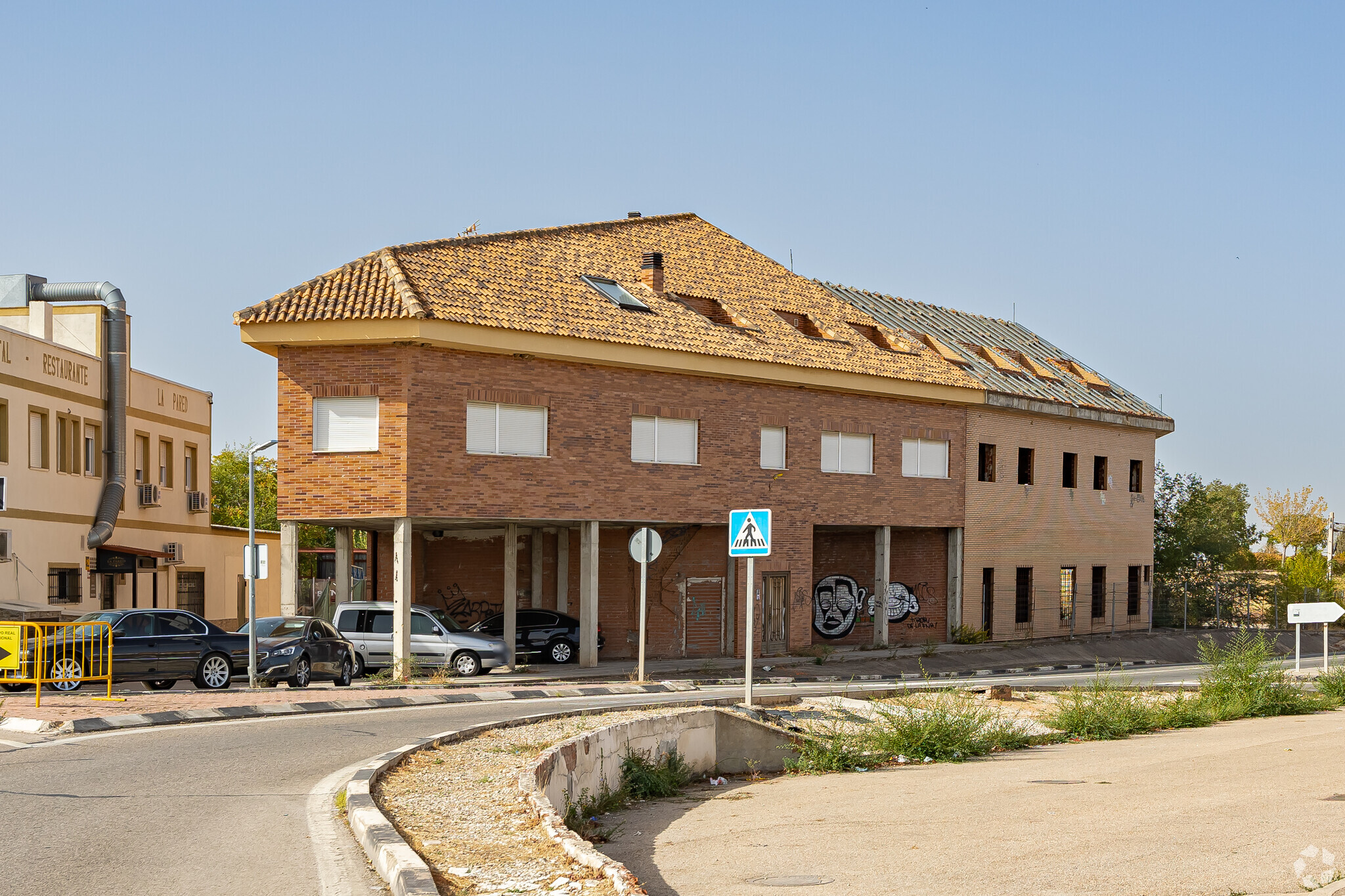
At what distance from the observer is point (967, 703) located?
58.7 feet

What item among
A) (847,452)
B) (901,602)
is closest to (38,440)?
(847,452)

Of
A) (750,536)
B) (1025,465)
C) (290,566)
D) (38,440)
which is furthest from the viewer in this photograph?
(1025,465)

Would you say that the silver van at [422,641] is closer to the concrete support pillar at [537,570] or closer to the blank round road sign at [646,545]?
the blank round road sign at [646,545]

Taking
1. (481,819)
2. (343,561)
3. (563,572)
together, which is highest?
(343,561)

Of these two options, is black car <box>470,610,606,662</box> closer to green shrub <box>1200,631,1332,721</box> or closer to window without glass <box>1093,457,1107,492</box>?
green shrub <box>1200,631,1332,721</box>

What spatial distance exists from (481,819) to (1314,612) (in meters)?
20.7

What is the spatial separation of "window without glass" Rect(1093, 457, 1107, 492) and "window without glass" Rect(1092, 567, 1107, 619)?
2739mm

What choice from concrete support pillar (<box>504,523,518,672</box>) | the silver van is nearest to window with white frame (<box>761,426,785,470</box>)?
concrete support pillar (<box>504,523,518,672</box>)

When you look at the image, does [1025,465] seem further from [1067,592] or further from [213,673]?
[213,673]

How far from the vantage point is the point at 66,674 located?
21672 mm

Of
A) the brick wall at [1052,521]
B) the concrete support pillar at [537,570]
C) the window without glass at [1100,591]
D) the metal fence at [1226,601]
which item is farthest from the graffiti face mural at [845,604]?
the metal fence at [1226,601]

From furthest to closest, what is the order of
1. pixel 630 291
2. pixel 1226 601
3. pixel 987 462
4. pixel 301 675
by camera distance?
1. pixel 1226 601
2. pixel 987 462
3. pixel 630 291
4. pixel 301 675

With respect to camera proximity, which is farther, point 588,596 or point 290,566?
point 588,596

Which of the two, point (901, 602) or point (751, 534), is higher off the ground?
point (751, 534)
